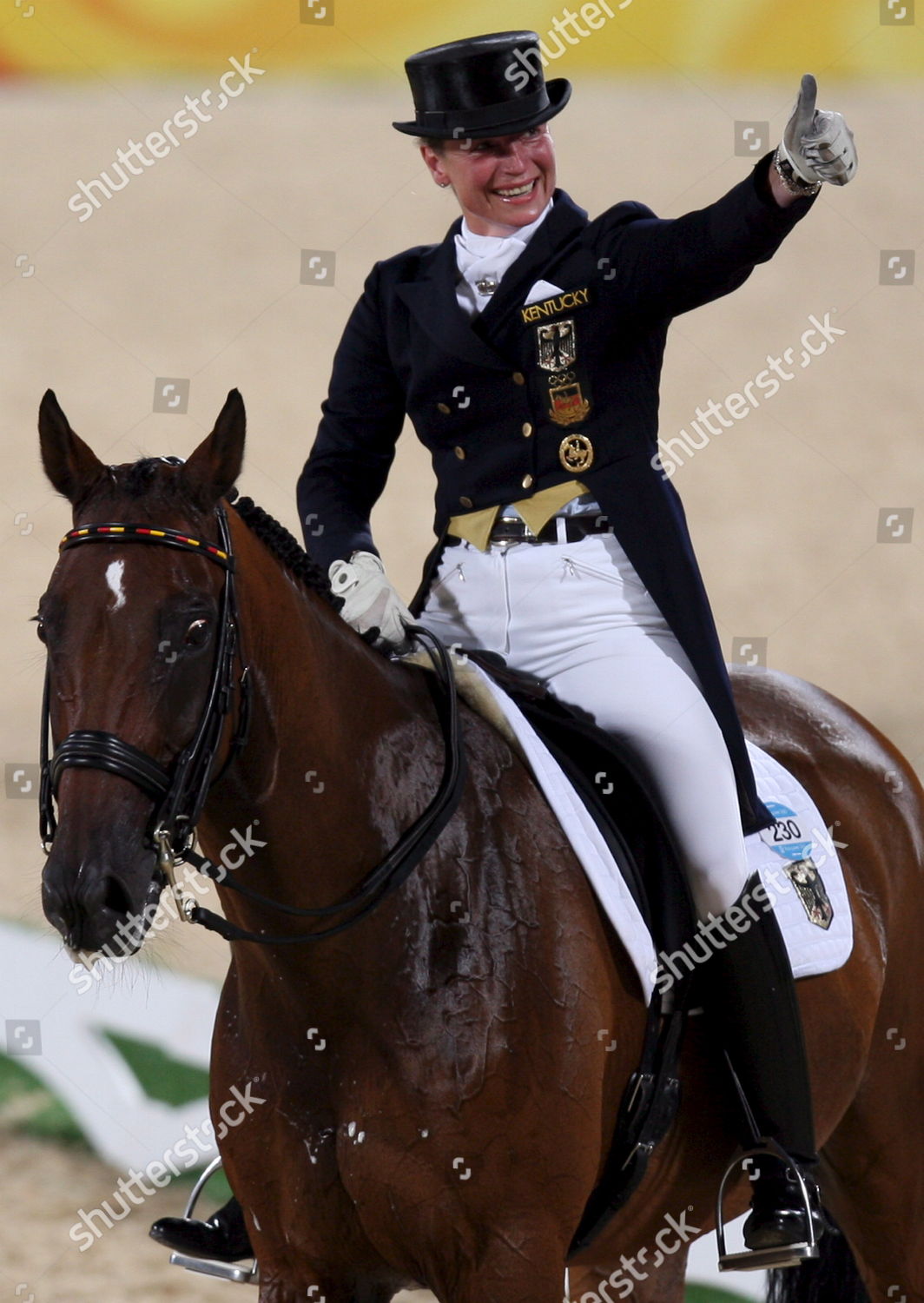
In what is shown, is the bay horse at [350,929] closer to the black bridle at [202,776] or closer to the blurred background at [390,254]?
the black bridle at [202,776]

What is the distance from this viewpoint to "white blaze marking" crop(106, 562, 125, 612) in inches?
65.4

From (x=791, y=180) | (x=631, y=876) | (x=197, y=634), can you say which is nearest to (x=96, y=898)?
(x=197, y=634)

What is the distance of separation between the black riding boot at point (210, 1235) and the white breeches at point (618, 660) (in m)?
0.83

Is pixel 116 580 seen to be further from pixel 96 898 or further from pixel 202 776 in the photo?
pixel 96 898

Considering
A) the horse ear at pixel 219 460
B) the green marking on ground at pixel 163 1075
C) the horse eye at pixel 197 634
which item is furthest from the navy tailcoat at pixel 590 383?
the green marking on ground at pixel 163 1075

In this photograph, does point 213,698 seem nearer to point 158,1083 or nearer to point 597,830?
point 597,830

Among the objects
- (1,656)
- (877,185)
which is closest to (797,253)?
(877,185)

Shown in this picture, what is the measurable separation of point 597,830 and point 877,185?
8116 mm

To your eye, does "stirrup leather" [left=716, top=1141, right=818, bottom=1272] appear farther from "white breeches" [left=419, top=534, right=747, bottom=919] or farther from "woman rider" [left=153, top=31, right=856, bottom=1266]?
"white breeches" [left=419, top=534, right=747, bottom=919]

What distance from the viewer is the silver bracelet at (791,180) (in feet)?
6.46

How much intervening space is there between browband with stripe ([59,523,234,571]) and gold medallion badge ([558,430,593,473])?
68 cm

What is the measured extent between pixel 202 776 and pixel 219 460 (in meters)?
0.37

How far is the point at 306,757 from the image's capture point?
191cm

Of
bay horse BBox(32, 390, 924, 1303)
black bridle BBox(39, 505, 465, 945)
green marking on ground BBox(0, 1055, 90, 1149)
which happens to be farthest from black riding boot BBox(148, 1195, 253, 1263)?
green marking on ground BBox(0, 1055, 90, 1149)
